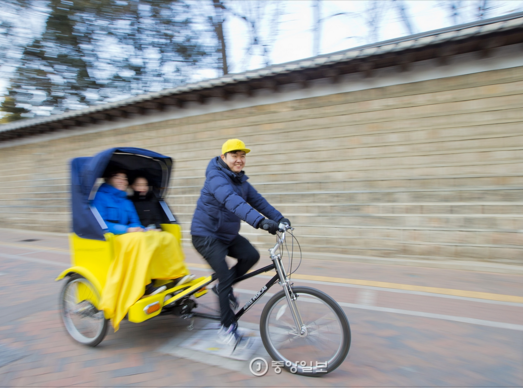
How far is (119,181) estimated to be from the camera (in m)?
3.62

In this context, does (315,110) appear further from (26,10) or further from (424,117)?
(26,10)

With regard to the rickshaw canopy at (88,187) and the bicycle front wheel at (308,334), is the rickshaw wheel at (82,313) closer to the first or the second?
the rickshaw canopy at (88,187)

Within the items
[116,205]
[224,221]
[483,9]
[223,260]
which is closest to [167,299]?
[223,260]

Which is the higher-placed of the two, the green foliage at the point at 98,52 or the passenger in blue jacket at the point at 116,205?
the green foliage at the point at 98,52

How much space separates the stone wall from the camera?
5.73 m

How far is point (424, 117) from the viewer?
248 inches

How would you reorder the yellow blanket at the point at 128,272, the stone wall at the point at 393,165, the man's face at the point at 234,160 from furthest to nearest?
the stone wall at the point at 393,165 → the man's face at the point at 234,160 → the yellow blanket at the point at 128,272

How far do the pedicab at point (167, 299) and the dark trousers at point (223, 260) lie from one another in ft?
0.41

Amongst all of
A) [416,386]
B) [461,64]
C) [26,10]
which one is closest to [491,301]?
[416,386]

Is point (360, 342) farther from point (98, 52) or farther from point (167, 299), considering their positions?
point (98, 52)

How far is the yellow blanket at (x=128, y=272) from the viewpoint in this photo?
3.00 metres

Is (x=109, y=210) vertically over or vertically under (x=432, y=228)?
over

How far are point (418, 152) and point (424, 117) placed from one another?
65 centimetres
